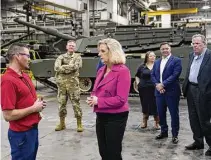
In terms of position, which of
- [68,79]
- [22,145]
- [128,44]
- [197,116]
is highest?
[128,44]

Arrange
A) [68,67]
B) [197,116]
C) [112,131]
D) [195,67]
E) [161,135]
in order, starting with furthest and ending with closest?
[68,67] < [161,135] < [197,116] < [195,67] < [112,131]

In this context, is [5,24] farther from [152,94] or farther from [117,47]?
[117,47]

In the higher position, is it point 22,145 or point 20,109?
point 20,109

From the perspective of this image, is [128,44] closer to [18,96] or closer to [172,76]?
[172,76]

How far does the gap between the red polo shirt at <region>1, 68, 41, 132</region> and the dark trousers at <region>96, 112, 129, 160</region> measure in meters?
0.62

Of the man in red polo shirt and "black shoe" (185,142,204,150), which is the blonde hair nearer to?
the man in red polo shirt

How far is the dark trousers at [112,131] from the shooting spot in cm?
325

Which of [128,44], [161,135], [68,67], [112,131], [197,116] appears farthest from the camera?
[128,44]

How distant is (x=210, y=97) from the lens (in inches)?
191

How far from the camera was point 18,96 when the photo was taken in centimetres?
298

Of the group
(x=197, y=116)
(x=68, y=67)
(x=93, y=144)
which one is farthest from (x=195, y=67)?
(x=68, y=67)

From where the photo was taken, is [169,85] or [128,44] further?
[128,44]

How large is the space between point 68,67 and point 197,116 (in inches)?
97.0

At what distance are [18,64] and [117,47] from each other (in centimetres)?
93
